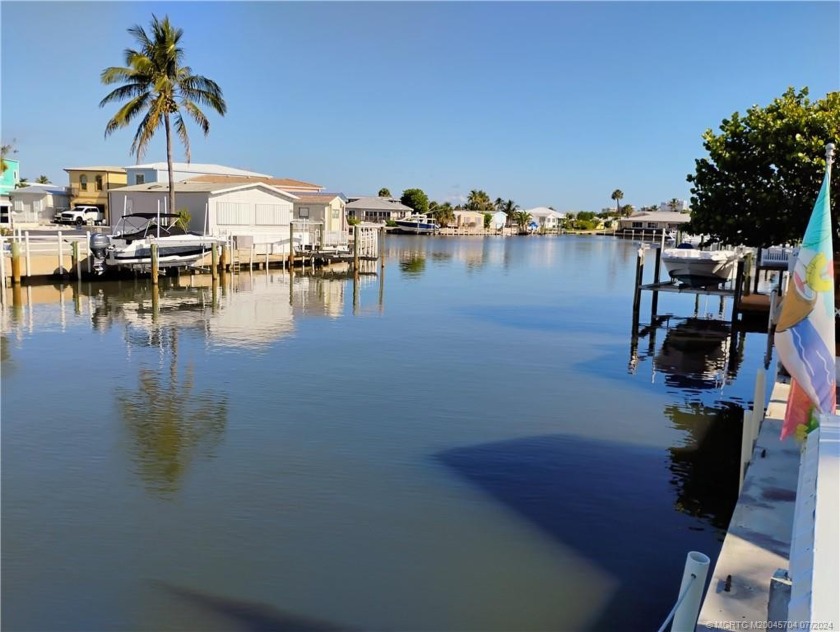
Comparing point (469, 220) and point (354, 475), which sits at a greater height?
point (469, 220)

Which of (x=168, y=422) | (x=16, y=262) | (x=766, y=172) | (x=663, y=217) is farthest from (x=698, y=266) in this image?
(x=663, y=217)

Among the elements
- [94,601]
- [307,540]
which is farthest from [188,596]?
[307,540]

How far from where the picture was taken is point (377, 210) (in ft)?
408

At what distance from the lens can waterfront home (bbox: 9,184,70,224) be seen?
232 feet

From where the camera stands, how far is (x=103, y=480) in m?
11.1

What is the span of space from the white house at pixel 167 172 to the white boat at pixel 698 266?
120 ft

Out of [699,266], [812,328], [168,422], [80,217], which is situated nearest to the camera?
[812,328]

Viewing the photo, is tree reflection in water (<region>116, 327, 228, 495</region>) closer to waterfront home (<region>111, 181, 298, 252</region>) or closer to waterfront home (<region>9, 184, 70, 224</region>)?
waterfront home (<region>111, 181, 298, 252</region>)

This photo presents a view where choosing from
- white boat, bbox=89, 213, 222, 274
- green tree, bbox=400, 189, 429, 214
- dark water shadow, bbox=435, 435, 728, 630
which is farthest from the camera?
green tree, bbox=400, 189, 429, 214

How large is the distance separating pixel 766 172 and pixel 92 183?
2669 inches

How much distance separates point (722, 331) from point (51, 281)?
28555 millimetres

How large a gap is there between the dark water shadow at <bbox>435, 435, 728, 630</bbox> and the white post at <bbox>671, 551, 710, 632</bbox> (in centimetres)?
216

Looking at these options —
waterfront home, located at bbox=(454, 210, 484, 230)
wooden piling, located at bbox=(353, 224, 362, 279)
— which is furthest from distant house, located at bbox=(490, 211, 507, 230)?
wooden piling, located at bbox=(353, 224, 362, 279)

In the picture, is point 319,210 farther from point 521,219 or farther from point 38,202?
point 521,219
